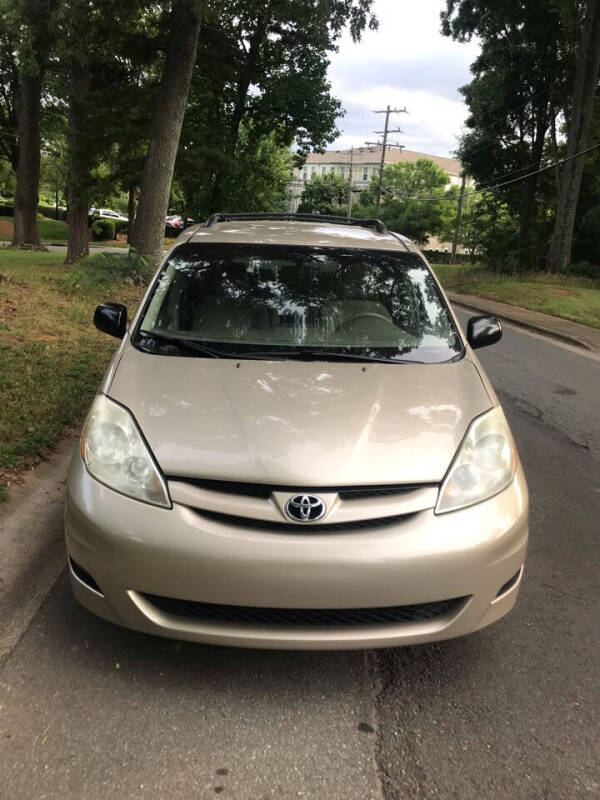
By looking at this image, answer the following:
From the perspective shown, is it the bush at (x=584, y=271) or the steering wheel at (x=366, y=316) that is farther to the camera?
the bush at (x=584, y=271)

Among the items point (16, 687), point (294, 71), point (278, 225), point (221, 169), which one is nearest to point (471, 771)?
point (16, 687)

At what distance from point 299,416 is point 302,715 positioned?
1.10 meters

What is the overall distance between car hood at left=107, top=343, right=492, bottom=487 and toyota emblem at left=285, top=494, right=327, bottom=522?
0.05m

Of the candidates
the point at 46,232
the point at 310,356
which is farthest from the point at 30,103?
the point at 46,232

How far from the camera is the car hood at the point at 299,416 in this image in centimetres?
236

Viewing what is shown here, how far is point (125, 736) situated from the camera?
2.20m

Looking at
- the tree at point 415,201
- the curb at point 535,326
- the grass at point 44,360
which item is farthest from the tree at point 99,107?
the tree at point 415,201

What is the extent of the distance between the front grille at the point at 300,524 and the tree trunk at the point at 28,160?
65.3ft

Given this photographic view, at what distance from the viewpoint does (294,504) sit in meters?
2.26

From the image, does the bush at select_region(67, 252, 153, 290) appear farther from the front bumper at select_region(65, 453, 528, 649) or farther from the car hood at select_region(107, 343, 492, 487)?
the front bumper at select_region(65, 453, 528, 649)

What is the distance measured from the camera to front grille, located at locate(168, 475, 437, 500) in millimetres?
2297

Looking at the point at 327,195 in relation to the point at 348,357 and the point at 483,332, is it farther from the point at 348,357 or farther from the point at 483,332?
the point at 348,357

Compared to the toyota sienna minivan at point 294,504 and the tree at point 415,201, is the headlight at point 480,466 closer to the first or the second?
the toyota sienna minivan at point 294,504

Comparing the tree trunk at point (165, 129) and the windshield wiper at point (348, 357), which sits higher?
the tree trunk at point (165, 129)
